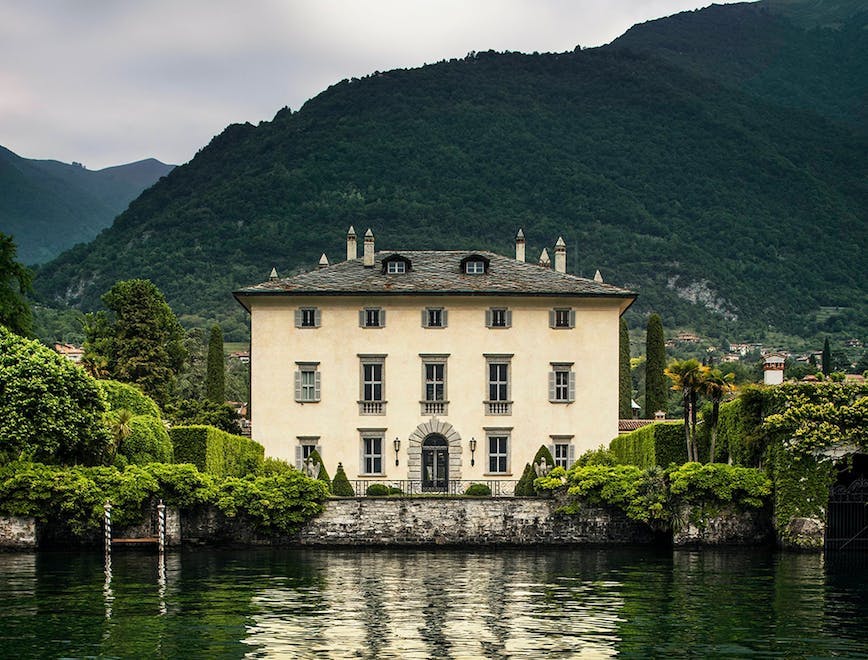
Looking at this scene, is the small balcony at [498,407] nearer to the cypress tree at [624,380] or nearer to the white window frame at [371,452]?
the white window frame at [371,452]

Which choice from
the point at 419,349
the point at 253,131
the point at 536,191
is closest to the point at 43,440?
the point at 419,349

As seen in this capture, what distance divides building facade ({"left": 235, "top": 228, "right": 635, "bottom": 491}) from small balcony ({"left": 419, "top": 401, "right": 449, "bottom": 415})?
0.05 meters

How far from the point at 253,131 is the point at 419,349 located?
139 m

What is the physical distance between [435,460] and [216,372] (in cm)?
1771

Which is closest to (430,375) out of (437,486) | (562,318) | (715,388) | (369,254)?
(437,486)

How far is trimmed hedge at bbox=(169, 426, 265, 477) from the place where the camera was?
55375 mm

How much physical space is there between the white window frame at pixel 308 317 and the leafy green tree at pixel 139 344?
18.5 m

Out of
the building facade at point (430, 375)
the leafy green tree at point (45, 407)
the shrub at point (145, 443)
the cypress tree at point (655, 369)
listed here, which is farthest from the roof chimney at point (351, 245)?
the leafy green tree at point (45, 407)

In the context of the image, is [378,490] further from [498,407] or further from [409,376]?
[498,407]

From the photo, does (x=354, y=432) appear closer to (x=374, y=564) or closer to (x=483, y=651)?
(x=374, y=564)

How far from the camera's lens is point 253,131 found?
652ft

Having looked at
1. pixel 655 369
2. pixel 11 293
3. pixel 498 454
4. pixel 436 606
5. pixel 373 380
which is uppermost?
pixel 11 293

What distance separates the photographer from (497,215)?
17450 cm

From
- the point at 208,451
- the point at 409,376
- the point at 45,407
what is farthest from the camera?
the point at 409,376
